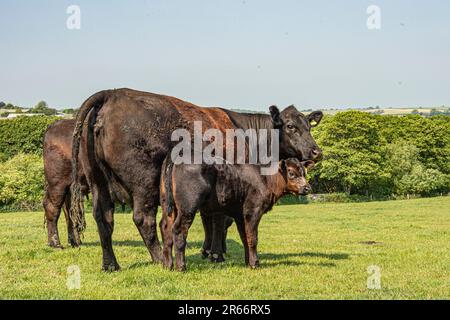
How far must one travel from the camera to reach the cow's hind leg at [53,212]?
13469 millimetres

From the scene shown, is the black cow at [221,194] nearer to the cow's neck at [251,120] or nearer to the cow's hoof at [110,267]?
the cow's hoof at [110,267]

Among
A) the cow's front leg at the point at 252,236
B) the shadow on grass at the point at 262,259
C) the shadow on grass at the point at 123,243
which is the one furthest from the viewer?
the shadow on grass at the point at 123,243

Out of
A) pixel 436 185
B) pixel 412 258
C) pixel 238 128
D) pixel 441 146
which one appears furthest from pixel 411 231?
pixel 441 146

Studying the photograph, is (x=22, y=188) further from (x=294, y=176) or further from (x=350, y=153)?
(x=294, y=176)

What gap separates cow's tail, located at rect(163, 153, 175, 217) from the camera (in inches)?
368

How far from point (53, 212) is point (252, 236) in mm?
5805

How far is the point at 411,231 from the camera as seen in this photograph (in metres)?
19.7

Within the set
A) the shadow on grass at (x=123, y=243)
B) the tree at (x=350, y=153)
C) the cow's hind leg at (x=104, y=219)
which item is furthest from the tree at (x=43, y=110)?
the cow's hind leg at (x=104, y=219)

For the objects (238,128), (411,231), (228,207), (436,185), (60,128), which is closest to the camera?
(228,207)

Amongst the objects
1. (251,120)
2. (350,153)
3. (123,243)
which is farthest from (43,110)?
(251,120)

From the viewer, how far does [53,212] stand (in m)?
13.6
